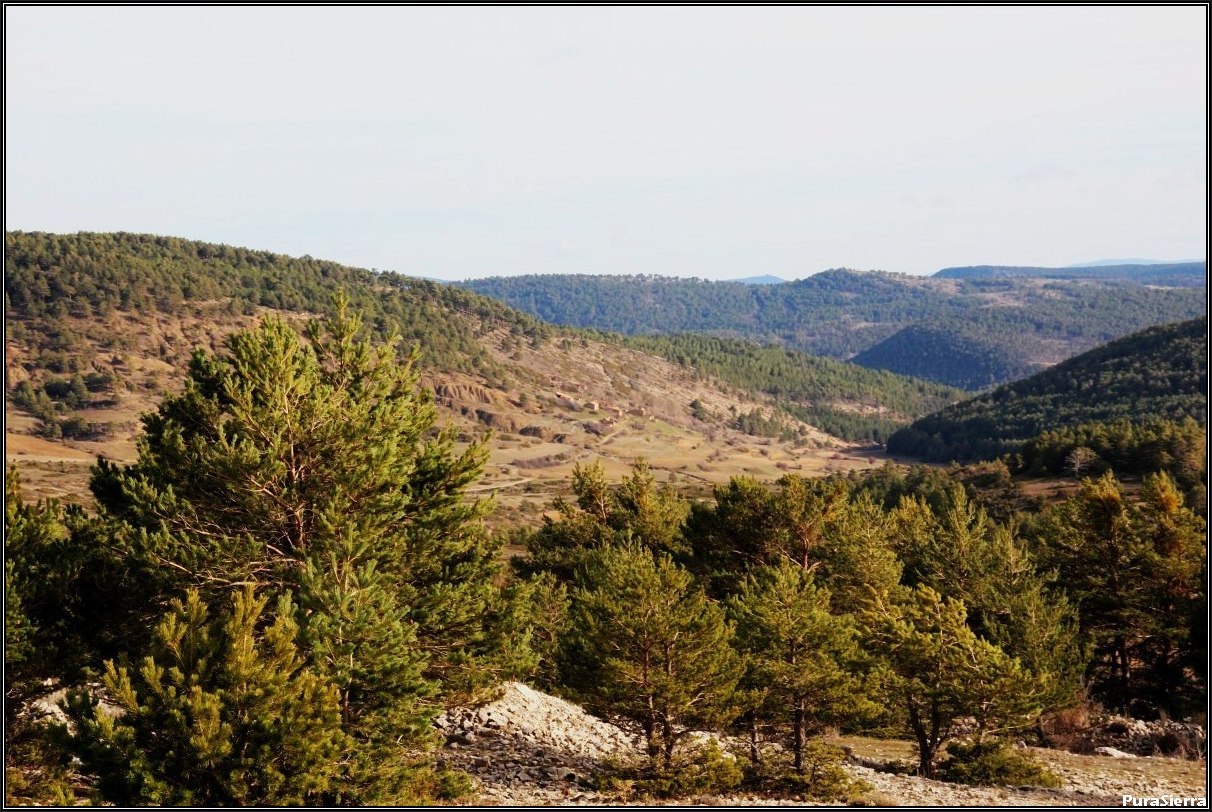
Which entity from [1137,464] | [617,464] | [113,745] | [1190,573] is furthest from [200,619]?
[617,464]

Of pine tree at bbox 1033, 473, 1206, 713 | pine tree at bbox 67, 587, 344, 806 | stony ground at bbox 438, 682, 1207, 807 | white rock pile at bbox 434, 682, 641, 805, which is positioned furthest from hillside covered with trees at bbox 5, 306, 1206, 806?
pine tree at bbox 1033, 473, 1206, 713

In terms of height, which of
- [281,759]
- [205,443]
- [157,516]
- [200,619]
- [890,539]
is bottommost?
[890,539]

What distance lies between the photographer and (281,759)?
16641mm

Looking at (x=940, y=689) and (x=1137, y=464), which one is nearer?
(x=940, y=689)

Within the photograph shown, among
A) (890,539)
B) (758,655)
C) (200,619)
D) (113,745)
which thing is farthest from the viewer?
(890,539)

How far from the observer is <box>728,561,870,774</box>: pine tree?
26.0 meters

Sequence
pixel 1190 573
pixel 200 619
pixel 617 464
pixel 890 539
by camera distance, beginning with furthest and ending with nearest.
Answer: pixel 617 464 < pixel 890 539 < pixel 1190 573 < pixel 200 619

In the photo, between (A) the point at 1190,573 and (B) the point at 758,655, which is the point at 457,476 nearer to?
(B) the point at 758,655

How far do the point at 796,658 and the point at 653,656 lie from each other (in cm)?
477

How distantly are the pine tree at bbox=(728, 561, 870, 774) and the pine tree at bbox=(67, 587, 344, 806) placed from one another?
46.1 feet

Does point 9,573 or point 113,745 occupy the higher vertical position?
point 9,573

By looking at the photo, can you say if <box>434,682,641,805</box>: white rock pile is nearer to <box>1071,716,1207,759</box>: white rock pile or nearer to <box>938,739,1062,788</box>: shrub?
<box>938,739,1062,788</box>: shrub

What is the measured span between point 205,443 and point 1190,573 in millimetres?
42060

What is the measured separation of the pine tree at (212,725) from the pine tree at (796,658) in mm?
14043
